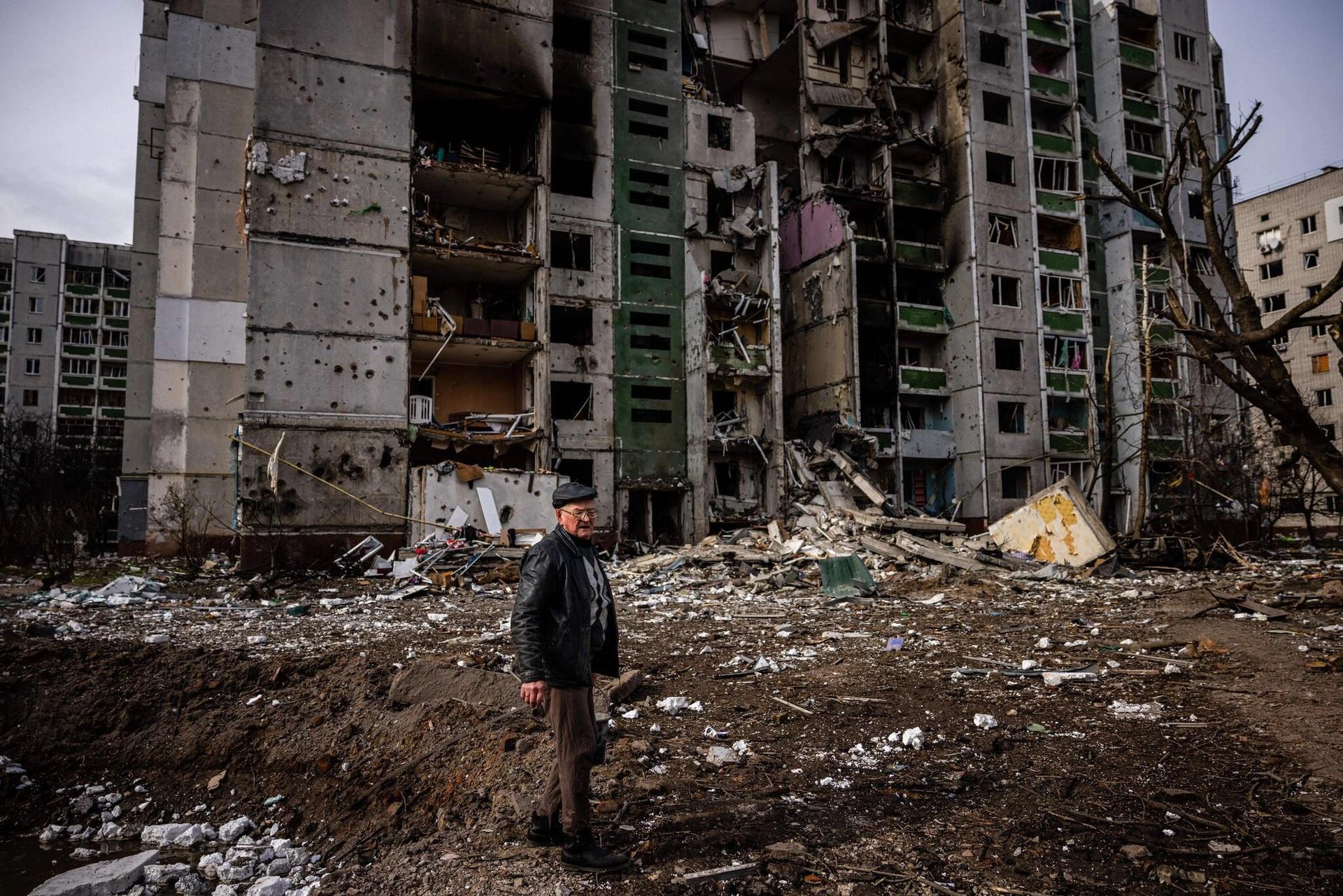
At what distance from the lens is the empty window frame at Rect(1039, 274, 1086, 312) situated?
33.4 meters

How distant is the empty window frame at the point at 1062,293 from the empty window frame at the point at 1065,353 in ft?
4.45

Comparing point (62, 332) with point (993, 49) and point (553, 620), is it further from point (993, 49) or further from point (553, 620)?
point (553, 620)

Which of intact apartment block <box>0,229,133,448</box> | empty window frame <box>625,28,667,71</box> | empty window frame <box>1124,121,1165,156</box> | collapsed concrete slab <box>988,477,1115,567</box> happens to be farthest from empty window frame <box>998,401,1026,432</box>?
intact apartment block <box>0,229,133,448</box>

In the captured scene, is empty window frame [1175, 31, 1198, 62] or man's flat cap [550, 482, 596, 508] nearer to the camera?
man's flat cap [550, 482, 596, 508]

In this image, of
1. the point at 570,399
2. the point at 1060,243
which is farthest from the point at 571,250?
the point at 1060,243

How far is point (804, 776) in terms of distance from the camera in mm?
4969

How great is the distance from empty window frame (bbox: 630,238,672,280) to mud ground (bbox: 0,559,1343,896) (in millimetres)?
18263

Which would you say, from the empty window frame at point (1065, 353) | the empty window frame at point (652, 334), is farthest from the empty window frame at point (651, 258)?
the empty window frame at point (1065, 353)

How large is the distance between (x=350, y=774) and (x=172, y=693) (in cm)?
230

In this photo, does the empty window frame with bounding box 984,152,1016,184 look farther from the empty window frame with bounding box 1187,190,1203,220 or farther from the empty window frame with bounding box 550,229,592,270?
the empty window frame with bounding box 550,229,592,270

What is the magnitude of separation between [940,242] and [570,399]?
1808cm

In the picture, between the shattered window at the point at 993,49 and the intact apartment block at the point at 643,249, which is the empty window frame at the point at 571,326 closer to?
the intact apartment block at the point at 643,249

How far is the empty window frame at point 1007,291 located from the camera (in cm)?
3216

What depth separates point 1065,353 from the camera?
3300cm
